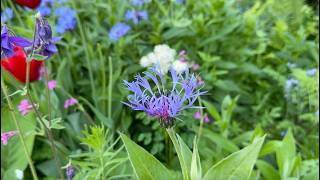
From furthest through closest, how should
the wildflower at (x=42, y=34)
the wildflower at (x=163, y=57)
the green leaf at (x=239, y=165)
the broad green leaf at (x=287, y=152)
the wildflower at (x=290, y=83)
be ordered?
the wildflower at (x=290, y=83) → the wildflower at (x=163, y=57) → the broad green leaf at (x=287, y=152) → the wildflower at (x=42, y=34) → the green leaf at (x=239, y=165)

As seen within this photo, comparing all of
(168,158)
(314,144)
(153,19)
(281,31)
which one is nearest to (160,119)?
(168,158)

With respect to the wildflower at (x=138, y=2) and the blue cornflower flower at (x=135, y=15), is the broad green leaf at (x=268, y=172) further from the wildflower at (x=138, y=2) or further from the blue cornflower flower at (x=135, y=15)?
the wildflower at (x=138, y=2)

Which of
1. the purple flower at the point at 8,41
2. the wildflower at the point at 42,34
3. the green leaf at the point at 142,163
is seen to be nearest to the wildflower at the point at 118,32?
the wildflower at the point at 42,34

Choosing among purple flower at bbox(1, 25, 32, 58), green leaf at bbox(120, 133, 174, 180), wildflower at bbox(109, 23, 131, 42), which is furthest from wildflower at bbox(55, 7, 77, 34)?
green leaf at bbox(120, 133, 174, 180)

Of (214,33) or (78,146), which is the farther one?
(214,33)

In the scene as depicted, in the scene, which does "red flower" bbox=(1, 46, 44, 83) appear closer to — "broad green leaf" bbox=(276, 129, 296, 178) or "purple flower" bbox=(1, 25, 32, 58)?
"purple flower" bbox=(1, 25, 32, 58)

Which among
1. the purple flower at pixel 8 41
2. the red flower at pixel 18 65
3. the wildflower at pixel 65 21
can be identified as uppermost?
the wildflower at pixel 65 21

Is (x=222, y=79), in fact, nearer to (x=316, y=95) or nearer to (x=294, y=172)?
(x=316, y=95)
